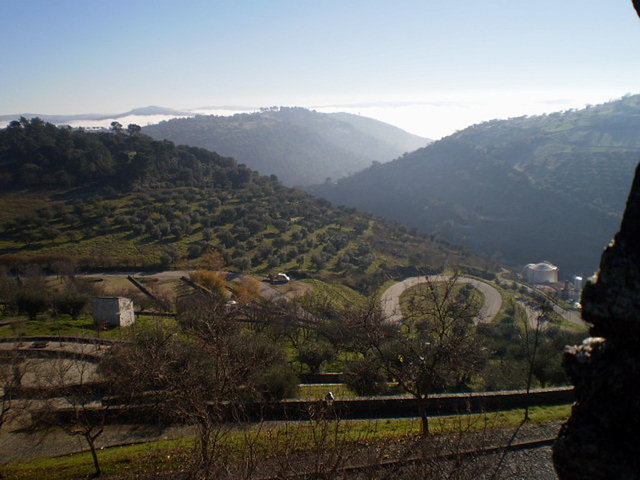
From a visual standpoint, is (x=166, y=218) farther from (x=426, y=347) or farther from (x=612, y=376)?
(x=612, y=376)

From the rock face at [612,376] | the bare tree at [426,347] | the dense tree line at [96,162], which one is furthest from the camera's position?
the dense tree line at [96,162]

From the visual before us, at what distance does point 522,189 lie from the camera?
90.1 meters

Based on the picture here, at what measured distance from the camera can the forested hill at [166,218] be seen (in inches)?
1422

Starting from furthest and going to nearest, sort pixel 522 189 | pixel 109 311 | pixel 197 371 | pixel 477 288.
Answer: pixel 522 189
pixel 477 288
pixel 109 311
pixel 197 371

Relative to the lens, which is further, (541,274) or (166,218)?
(541,274)

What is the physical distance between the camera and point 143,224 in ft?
132

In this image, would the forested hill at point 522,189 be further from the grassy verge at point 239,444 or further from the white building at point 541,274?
the grassy verge at point 239,444

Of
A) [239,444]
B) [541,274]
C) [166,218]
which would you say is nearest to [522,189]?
[541,274]

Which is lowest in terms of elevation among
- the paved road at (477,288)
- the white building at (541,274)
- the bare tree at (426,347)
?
the white building at (541,274)

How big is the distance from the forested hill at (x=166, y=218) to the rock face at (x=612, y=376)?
87.8ft

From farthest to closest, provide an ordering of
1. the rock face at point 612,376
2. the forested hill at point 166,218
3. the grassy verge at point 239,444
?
the forested hill at point 166,218, the grassy verge at point 239,444, the rock face at point 612,376

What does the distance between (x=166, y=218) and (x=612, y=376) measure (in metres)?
45.3

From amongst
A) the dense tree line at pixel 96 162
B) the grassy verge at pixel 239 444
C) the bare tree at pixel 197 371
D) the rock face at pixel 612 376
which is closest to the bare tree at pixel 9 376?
the grassy verge at pixel 239 444

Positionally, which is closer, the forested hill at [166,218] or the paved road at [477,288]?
the paved road at [477,288]
